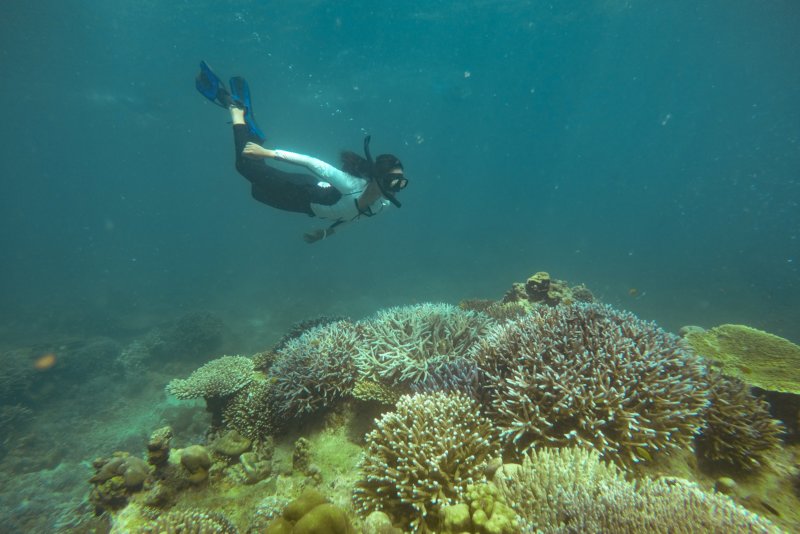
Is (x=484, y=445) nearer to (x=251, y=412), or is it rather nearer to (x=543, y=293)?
(x=251, y=412)

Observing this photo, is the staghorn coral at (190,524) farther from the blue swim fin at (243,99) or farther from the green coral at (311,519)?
the blue swim fin at (243,99)

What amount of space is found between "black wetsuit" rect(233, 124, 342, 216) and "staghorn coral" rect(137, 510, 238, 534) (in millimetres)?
5876

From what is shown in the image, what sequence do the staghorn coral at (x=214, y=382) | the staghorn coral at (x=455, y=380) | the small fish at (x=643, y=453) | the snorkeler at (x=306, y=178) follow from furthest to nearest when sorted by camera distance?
1. the snorkeler at (x=306, y=178)
2. the staghorn coral at (x=214, y=382)
3. the staghorn coral at (x=455, y=380)
4. the small fish at (x=643, y=453)

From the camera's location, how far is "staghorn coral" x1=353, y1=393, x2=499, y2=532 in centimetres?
287

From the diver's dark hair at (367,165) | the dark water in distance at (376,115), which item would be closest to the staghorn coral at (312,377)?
the diver's dark hair at (367,165)

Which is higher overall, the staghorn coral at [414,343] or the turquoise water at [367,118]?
the turquoise water at [367,118]

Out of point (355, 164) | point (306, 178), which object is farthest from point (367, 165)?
point (306, 178)

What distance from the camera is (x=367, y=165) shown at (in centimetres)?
680

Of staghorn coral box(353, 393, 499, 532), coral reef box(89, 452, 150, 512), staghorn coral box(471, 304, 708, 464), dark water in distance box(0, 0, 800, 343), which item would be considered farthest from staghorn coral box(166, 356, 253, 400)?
dark water in distance box(0, 0, 800, 343)

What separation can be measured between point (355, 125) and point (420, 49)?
2349cm

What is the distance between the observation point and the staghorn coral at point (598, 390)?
3.19 m

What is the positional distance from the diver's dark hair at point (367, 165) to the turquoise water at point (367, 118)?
48.6 feet

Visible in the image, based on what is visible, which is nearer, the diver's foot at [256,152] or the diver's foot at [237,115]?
the diver's foot at [256,152]

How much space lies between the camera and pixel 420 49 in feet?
126
